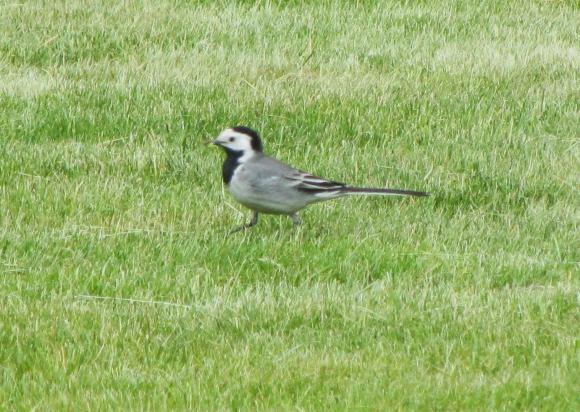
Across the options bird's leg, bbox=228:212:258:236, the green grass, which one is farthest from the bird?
the green grass

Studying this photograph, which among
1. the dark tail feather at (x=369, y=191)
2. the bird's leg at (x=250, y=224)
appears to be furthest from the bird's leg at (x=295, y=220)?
the dark tail feather at (x=369, y=191)

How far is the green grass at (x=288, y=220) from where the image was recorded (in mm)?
5496

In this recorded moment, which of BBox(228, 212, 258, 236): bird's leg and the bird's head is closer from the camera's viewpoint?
BBox(228, 212, 258, 236): bird's leg

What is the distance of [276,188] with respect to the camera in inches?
284

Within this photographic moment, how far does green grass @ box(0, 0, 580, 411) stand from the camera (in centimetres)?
550

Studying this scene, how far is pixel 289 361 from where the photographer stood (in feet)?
18.3

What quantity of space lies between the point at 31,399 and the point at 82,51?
594 cm

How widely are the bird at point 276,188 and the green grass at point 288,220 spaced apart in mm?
220

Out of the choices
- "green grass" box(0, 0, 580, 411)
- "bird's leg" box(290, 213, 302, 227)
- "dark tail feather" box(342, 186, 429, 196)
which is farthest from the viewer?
"bird's leg" box(290, 213, 302, 227)

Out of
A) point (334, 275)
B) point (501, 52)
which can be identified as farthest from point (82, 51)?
point (334, 275)

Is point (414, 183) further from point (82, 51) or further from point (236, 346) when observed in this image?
point (82, 51)

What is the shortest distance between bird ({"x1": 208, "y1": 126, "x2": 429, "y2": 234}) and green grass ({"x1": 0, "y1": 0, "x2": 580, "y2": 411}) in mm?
220

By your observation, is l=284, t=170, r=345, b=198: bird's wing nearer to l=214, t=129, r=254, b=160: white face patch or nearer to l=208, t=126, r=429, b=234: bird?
l=208, t=126, r=429, b=234: bird

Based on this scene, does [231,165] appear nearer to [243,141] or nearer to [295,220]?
[243,141]
